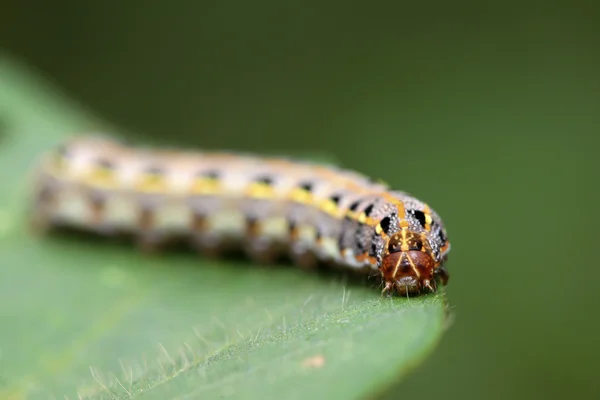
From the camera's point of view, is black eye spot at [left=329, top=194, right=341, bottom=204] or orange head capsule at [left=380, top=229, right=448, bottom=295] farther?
black eye spot at [left=329, top=194, right=341, bottom=204]

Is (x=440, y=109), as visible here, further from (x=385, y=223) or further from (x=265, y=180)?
(x=385, y=223)

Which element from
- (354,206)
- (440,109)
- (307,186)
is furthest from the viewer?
(440,109)

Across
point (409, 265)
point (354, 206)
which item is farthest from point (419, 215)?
point (354, 206)

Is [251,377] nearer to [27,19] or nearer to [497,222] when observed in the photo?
[497,222]

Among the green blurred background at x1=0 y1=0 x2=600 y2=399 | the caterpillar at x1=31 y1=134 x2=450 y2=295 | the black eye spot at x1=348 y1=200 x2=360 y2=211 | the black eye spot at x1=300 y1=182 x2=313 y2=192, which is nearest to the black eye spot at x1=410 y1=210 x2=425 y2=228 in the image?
the caterpillar at x1=31 y1=134 x2=450 y2=295

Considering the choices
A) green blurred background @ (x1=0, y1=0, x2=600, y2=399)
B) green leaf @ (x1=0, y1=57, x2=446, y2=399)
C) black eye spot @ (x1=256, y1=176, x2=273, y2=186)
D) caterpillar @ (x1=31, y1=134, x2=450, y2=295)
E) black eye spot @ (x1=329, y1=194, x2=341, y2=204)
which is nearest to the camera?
green leaf @ (x1=0, y1=57, x2=446, y2=399)

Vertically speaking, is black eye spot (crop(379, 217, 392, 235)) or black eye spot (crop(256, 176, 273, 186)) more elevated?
black eye spot (crop(256, 176, 273, 186))

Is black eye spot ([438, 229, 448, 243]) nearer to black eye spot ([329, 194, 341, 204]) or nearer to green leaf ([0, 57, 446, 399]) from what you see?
green leaf ([0, 57, 446, 399])

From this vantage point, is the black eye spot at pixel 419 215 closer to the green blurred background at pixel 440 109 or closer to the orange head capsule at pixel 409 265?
the orange head capsule at pixel 409 265
